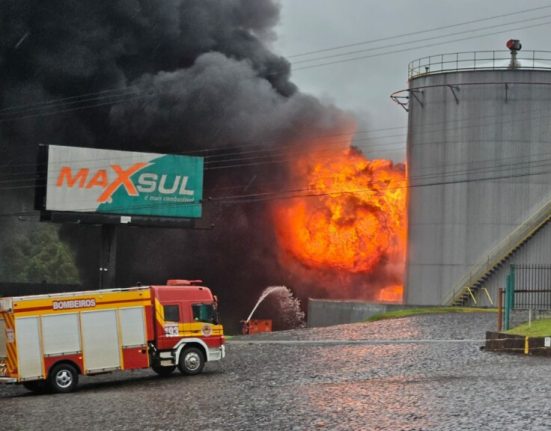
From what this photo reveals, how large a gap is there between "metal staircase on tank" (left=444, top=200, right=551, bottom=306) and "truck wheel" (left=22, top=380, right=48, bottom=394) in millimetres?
31112

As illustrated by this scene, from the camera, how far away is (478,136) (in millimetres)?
55000

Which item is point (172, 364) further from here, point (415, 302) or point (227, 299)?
point (227, 299)

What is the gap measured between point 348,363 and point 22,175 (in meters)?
47.3

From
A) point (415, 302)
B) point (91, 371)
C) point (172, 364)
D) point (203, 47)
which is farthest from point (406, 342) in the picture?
point (203, 47)

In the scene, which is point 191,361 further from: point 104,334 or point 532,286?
point 532,286

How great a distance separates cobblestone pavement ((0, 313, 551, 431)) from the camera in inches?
643

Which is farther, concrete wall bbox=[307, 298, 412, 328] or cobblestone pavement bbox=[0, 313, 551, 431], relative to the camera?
concrete wall bbox=[307, 298, 412, 328]

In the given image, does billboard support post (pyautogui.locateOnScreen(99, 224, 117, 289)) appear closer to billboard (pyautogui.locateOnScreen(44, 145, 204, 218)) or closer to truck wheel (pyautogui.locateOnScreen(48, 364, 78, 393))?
billboard (pyautogui.locateOnScreen(44, 145, 204, 218))

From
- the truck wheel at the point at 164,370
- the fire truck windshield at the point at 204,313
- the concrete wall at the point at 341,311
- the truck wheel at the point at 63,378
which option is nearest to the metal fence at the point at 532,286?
the concrete wall at the point at 341,311

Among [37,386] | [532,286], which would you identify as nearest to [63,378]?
[37,386]

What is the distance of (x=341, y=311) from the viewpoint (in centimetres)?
5491

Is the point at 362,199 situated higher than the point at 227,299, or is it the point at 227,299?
the point at 362,199

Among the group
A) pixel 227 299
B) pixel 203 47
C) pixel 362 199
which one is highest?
pixel 203 47

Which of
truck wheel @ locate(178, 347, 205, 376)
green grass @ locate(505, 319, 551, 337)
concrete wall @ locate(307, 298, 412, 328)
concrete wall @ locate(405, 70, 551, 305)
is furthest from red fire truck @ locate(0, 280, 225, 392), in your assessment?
concrete wall @ locate(405, 70, 551, 305)
